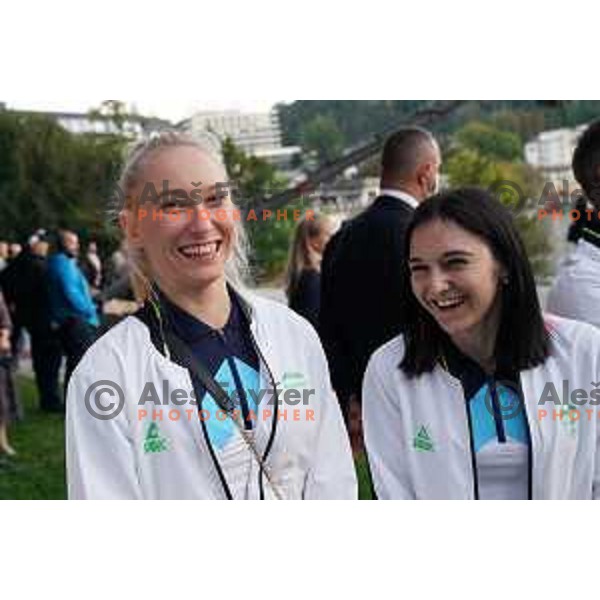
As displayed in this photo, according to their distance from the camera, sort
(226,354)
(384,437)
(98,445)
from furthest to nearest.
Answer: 1. (384,437)
2. (226,354)
3. (98,445)

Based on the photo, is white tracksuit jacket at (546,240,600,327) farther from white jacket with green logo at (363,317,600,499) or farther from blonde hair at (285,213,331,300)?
blonde hair at (285,213,331,300)

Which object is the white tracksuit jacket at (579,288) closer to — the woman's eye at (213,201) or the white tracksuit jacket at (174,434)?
the white tracksuit jacket at (174,434)

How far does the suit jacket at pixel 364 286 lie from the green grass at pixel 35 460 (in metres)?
1.71

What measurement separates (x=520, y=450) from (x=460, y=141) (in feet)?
3.71

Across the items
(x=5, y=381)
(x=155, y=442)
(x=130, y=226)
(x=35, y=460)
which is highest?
(x=130, y=226)

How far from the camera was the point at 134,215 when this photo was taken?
5.78ft

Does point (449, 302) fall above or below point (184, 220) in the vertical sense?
below

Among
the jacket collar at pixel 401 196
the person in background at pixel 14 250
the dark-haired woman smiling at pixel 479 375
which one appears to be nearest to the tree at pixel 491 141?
the jacket collar at pixel 401 196

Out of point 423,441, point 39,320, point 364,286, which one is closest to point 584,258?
point 423,441

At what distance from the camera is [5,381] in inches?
198

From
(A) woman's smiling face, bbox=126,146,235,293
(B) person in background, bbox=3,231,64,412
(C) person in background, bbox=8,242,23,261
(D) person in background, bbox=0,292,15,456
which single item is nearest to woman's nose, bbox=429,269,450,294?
(A) woman's smiling face, bbox=126,146,235,293

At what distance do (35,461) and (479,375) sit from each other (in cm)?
318

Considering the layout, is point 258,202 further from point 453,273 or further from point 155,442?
point 155,442
